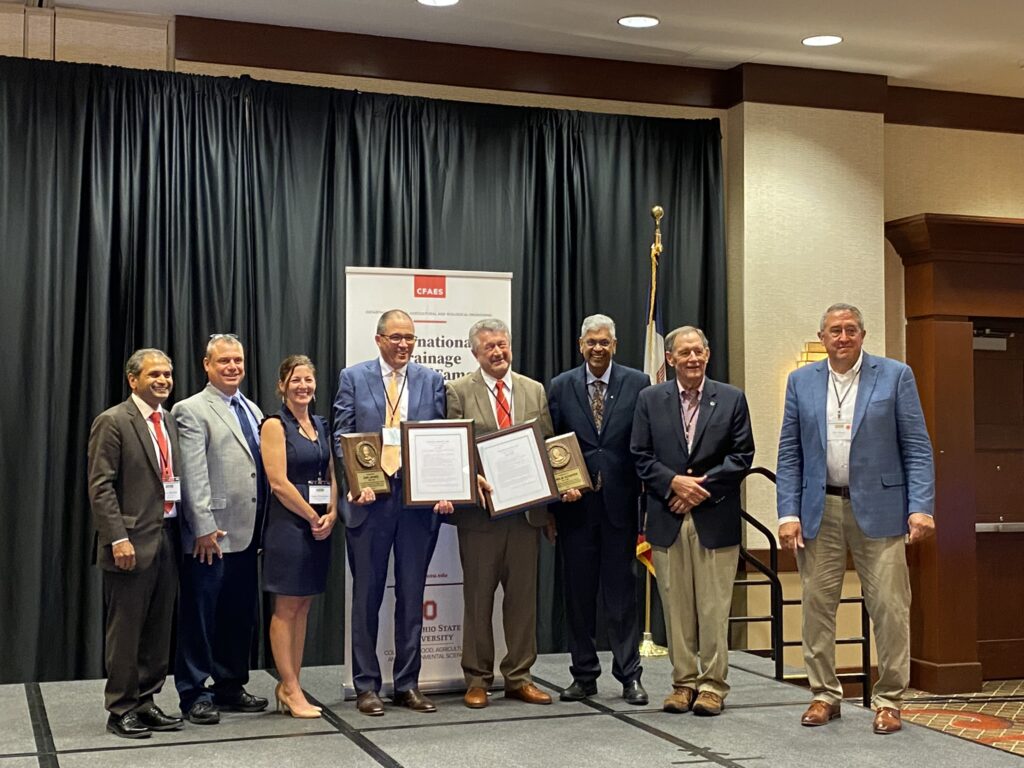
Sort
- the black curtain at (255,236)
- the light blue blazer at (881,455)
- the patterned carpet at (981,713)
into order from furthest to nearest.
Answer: the patterned carpet at (981,713)
the black curtain at (255,236)
the light blue blazer at (881,455)

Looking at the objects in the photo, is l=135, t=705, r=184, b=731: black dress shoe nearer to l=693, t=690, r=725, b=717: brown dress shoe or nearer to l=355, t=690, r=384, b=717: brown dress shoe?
l=355, t=690, r=384, b=717: brown dress shoe

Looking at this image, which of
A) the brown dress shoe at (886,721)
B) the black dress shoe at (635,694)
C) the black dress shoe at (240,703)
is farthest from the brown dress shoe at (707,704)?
the black dress shoe at (240,703)

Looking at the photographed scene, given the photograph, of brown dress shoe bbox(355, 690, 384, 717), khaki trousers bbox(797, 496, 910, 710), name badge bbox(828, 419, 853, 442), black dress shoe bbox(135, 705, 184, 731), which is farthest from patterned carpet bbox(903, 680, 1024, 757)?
black dress shoe bbox(135, 705, 184, 731)

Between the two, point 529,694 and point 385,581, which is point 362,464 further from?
point 529,694

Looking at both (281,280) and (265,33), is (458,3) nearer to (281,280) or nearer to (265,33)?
(265,33)

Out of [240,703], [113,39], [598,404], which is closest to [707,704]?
[598,404]

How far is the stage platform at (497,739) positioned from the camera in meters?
4.41

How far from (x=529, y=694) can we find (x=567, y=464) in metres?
1.00

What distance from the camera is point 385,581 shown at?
5.28 metres

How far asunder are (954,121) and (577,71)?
8.45 feet

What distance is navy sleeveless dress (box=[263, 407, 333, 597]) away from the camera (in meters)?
4.99

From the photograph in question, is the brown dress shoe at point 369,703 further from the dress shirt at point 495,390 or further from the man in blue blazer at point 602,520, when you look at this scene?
the dress shirt at point 495,390

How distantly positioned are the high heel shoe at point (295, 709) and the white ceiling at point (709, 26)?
3.37 metres

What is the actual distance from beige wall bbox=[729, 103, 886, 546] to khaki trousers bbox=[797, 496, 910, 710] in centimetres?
223
